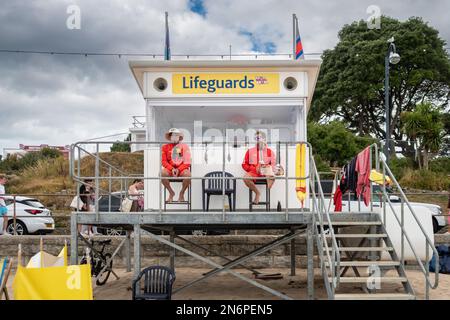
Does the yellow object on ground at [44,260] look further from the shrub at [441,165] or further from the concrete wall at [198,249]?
the shrub at [441,165]

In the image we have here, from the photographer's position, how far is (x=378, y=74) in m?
35.7

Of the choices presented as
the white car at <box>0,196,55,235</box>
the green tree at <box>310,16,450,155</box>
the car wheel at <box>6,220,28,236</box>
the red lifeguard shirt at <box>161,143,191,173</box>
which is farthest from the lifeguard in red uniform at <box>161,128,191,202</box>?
the green tree at <box>310,16,450,155</box>

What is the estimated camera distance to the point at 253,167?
862 cm

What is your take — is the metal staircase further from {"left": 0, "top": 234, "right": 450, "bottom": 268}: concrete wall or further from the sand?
{"left": 0, "top": 234, "right": 450, "bottom": 268}: concrete wall

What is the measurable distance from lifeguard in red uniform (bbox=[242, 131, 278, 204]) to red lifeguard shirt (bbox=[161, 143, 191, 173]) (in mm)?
911

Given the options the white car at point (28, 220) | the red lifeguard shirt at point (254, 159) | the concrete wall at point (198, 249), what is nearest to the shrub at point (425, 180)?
the concrete wall at point (198, 249)

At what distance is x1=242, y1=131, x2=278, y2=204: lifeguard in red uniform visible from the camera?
848 cm

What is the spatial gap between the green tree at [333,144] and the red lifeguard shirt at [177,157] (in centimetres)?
2027

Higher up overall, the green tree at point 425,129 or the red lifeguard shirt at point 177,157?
the green tree at point 425,129

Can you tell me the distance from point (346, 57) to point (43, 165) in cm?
2045

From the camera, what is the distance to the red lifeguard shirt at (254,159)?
28.2 ft

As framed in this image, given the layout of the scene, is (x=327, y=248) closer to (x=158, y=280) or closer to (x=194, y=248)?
(x=158, y=280)
